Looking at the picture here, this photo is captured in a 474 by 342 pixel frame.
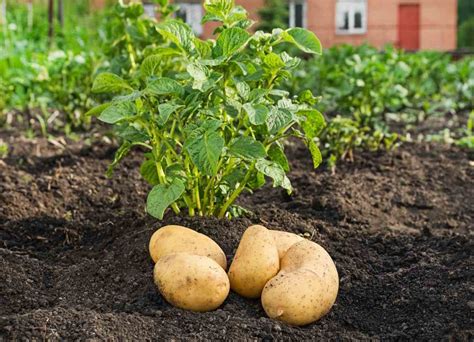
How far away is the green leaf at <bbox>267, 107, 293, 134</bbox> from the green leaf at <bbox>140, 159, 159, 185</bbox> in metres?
0.68

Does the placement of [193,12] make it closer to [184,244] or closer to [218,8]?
[218,8]

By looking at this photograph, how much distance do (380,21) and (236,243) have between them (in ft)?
42.5

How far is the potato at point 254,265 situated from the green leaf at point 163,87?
624 millimetres

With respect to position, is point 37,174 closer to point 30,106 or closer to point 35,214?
point 35,214

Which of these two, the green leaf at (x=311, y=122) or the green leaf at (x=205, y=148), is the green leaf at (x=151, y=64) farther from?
the green leaf at (x=311, y=122)

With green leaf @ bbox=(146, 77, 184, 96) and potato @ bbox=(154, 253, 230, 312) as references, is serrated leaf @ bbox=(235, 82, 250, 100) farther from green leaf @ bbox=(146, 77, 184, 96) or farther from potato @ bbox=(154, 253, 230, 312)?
potato @ bbox=(154, 253, 230, 312)

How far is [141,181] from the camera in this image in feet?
17.1

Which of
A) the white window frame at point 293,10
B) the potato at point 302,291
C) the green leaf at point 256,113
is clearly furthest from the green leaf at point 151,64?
the white window frame at point 293,10

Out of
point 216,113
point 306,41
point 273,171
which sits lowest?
point 273,171

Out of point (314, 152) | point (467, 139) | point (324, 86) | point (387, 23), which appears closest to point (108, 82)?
point (314, 152)

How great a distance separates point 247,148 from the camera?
3.44 m

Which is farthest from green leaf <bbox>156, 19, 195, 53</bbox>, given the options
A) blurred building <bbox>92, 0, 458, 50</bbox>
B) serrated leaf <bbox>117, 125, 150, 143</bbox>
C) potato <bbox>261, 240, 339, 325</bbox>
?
blurred building <bbox>92, 0, 458, 50</bbox>

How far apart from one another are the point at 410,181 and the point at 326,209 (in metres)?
1.06

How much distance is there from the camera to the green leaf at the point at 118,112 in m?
3.49
